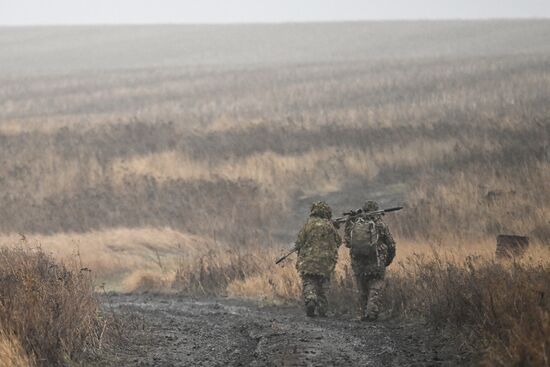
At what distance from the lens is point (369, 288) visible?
12602 mm

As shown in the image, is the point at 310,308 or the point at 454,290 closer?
the point at 454,290

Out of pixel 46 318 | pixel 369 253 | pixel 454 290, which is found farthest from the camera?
pixel 369 253

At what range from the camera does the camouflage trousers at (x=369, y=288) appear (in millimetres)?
12281

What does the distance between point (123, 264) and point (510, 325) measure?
13450 millimetres

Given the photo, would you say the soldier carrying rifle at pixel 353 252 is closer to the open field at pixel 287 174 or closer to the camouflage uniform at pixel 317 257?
the camouflage uniform at pixel 317 257

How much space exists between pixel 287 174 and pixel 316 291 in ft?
46.9

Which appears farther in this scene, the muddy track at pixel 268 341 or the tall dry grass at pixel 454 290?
the muddy track at pixel 268 341

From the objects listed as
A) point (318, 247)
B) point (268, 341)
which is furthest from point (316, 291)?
point (268, 341)

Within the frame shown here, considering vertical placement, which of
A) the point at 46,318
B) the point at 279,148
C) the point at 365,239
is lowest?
the point at 279,148

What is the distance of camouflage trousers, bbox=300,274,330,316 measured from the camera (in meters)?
13.0

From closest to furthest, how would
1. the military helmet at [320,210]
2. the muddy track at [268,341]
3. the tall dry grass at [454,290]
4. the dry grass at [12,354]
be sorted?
the tall dry grass at [454,290]
the dry grass at [12,354]
the muddy track at [268,341]
the military helmet at [320,210]

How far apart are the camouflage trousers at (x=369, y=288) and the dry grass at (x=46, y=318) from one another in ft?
11.7

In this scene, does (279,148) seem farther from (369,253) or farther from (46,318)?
(46,318)

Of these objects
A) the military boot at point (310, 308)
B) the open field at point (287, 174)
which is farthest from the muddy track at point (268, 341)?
the open field at point (287, 174)
